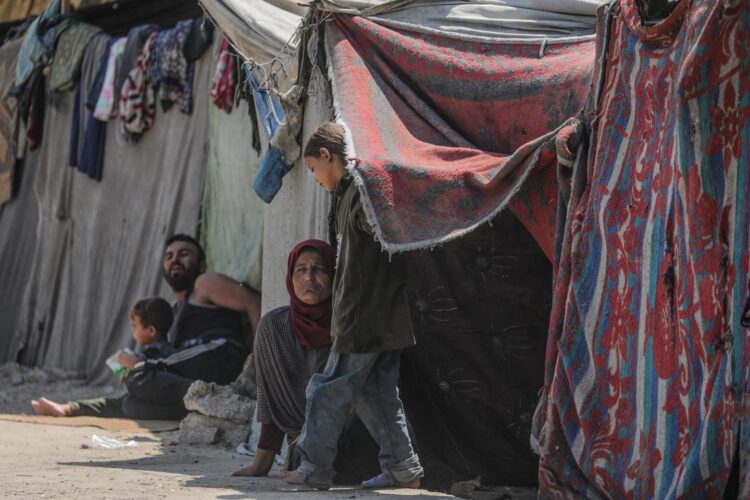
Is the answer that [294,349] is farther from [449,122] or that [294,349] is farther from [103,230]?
[103,230]

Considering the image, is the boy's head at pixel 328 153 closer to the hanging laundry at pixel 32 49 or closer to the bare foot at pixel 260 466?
the bare foot at pixel 260 466

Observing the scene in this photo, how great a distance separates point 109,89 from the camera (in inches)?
388

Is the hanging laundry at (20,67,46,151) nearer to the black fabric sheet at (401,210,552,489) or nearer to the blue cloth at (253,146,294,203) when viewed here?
the blue cloth at (253,146,294,203)

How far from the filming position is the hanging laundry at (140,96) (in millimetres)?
9469

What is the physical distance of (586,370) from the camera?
171 inches

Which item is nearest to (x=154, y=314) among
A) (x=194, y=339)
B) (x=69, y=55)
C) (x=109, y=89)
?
(x=194, y=339)

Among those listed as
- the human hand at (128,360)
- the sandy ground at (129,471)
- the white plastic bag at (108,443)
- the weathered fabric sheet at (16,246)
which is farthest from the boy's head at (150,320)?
the weathered fabric sheet at (16,246)

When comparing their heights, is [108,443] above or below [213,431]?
below

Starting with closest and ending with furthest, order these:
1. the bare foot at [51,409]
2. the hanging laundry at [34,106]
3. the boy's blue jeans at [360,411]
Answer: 1. the boy's blue jeans at [360,411]
2. the bare foot at [51,409]
3. the hanging laundry at [34,106]

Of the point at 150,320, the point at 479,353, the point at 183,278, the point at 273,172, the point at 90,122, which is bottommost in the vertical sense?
the point at 479,353

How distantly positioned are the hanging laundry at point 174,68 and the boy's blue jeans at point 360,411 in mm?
4443

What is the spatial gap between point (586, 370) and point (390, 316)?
1013mm

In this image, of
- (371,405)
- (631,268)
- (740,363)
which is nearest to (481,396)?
(371,405)

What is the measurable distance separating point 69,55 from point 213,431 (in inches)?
180
